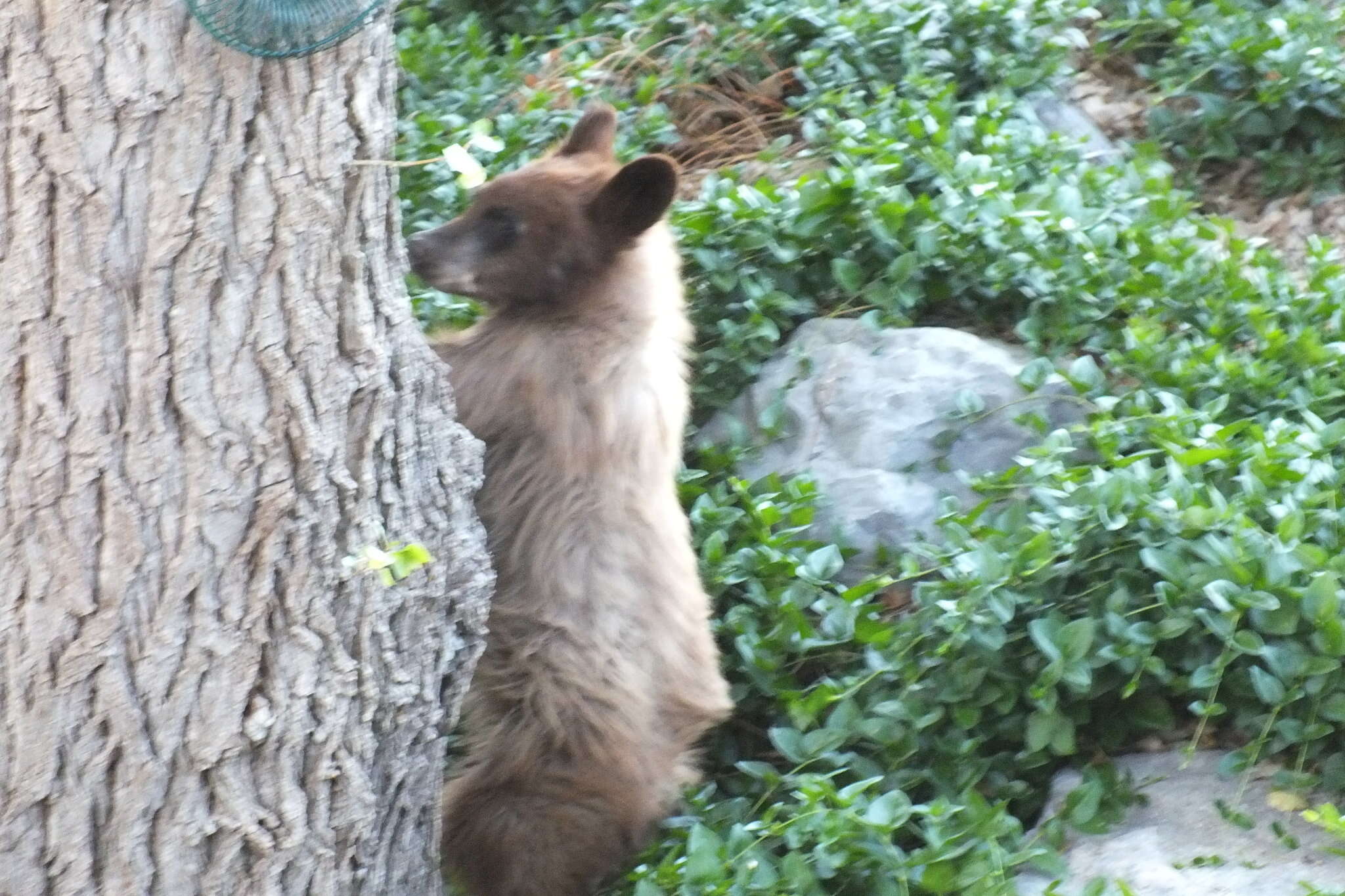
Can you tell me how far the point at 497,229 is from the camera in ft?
16.2

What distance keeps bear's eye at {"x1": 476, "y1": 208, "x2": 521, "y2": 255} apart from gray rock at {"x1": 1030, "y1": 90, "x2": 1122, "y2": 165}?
3101mm

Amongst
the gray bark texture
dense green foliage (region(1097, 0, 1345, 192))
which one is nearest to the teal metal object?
the gray bark texture

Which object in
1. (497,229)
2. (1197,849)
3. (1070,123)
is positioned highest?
(497,229)

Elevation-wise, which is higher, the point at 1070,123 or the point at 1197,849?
the point at 1070,123

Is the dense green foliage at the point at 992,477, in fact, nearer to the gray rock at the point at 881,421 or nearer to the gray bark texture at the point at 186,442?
the gray rock at the point at 881,421

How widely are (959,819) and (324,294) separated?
2.29 metres

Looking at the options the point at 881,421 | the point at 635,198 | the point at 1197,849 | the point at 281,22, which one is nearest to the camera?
the point at 281,22

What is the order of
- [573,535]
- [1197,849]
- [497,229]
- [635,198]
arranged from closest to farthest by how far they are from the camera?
[1197,849], [573,535], [635,198], [497,229]

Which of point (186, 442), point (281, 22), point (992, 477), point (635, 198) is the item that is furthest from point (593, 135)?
point (186, 442)

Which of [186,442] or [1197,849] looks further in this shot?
[1197,849]

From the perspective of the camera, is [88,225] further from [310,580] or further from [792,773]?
[792,773]

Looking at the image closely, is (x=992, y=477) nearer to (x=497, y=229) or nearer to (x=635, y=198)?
(x=635, y=198)

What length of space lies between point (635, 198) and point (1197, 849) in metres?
2.64

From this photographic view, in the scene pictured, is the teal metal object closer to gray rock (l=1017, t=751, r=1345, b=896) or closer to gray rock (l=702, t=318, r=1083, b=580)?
gray rock (l=702, t=318, r=1083, b=580)
